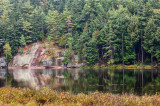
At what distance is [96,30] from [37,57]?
2540 cm

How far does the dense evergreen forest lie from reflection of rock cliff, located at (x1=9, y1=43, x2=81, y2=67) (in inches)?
106

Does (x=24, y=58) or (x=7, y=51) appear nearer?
(x=7, y=51)

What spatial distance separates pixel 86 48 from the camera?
64062 millimetres

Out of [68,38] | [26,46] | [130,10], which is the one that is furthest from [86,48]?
[26,46]

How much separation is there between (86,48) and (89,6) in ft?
68.6

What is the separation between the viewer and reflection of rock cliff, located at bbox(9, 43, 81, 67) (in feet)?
225

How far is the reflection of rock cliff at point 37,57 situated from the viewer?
225ft

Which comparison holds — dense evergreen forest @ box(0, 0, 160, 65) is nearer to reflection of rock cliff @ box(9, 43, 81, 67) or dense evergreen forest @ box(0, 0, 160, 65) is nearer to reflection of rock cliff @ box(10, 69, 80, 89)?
reflection of rock cliff @ box(9, 43, 81, 67)

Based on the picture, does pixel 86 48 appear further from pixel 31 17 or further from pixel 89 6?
pixel 31 17

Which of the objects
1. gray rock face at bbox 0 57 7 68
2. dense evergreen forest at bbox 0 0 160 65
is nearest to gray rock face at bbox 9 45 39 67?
gray rock face at bbox 0 57 7 68

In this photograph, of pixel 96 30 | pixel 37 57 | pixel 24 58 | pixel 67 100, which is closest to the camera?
pixel 67 100

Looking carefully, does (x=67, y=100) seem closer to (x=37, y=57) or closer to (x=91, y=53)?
(x=91, y=53)

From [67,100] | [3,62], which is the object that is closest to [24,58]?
[3,62]

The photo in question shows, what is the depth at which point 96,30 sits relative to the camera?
2741 inches
